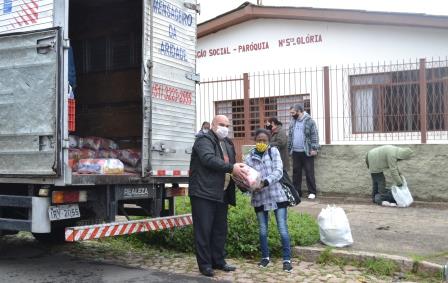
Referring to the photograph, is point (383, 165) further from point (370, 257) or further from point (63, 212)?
point (63, 212)

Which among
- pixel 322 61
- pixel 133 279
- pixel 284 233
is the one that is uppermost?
pixel 322 61

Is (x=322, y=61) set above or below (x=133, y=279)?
above

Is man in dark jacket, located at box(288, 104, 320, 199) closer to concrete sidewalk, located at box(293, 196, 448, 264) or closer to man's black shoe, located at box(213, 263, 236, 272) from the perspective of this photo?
concrete sidewalk, located at box(293, 196, 448, 264)

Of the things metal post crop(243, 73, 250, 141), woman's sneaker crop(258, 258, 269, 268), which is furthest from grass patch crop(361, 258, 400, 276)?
metal post crop(243, 73, 250, 141)

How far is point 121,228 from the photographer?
5785 millimetres

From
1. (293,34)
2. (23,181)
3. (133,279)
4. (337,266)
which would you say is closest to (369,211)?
(337,266)

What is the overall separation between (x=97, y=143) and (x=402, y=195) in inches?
218

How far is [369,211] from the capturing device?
30.1 ft

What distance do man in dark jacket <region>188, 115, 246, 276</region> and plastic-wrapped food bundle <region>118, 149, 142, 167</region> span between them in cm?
129

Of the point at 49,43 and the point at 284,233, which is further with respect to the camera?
the point at 284,233

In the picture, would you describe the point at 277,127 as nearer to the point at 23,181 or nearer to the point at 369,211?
the point at 369,211

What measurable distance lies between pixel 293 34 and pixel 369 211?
727 centimetres

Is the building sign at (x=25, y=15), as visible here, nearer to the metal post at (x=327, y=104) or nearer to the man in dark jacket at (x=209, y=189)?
the man in dark jacket at (x=209, y=189)

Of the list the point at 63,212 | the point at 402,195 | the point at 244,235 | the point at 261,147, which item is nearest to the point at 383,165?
the point at 402,195
